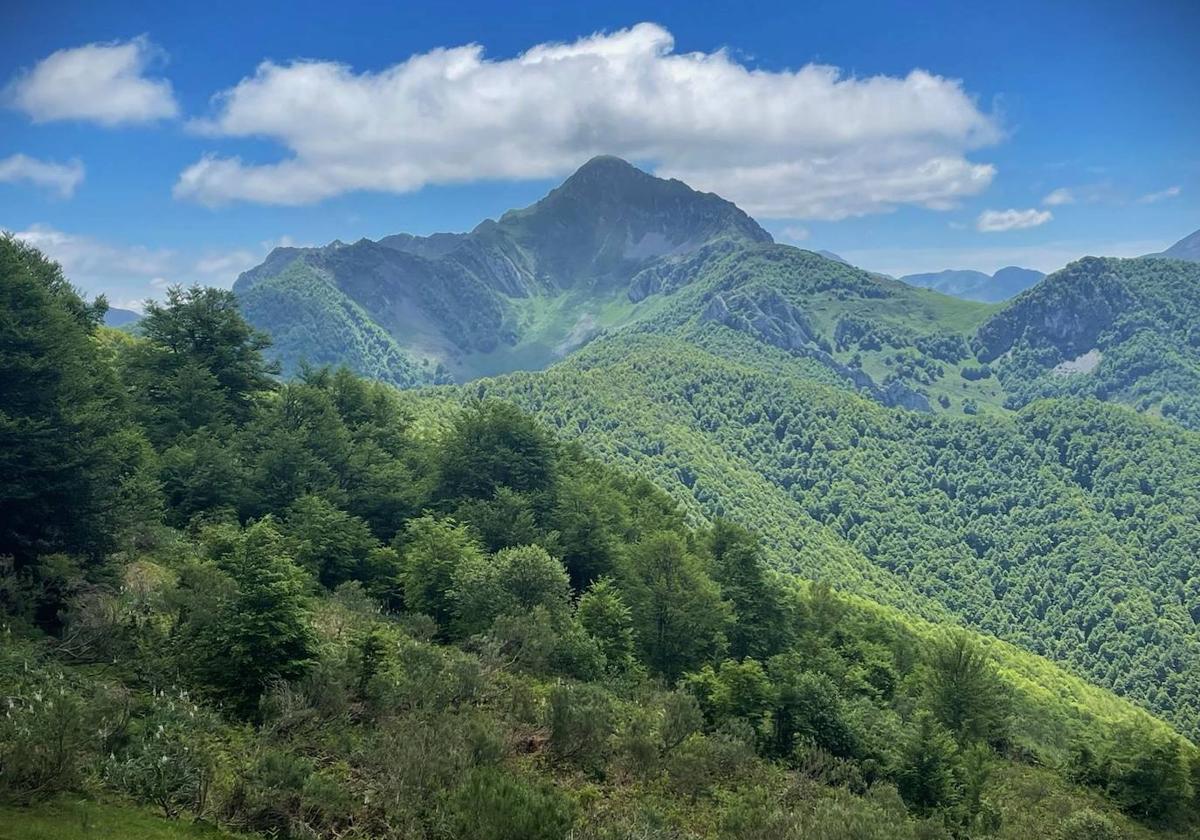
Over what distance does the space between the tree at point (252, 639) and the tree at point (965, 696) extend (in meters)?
37.1

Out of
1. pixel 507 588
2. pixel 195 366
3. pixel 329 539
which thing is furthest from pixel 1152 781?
pixel 195 366

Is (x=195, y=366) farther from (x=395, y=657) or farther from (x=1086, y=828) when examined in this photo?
(x=1086, y=828)

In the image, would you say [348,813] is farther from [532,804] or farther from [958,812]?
[958,812]

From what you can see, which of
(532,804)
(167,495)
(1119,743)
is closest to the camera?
(532,804)

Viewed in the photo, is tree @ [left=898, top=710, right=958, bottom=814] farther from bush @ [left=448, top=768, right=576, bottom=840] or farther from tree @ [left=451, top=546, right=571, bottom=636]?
bush @ [left=448, top=768, right=576, bottom=840]

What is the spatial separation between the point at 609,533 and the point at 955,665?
80.5 ft

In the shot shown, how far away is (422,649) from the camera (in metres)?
22.8

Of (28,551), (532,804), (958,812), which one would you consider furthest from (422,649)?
(958,812)

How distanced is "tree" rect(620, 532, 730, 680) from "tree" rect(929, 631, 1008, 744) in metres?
13.3

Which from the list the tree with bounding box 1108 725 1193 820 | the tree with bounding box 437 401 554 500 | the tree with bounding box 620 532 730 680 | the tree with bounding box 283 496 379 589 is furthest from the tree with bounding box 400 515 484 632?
the tree with bounding box 1108 725 1193 820

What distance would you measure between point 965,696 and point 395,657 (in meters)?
36.2

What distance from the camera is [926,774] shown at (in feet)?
92.6

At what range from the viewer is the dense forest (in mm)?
14703

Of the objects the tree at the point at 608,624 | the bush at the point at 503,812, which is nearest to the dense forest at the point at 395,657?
the bush at the point at 503,812
